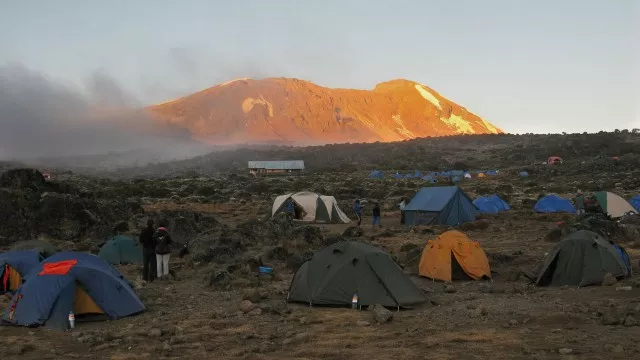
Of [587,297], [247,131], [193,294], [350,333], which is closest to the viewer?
[350,333]

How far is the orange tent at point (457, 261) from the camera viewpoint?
1459 centimetres

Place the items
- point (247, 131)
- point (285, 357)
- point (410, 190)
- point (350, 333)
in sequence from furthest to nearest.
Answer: point (247, 131) < point (410, 190) < point (350, 333) < point (285, 357)

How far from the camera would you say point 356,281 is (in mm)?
11266

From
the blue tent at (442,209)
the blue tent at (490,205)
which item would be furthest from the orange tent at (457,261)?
the blue tent at (490,205)

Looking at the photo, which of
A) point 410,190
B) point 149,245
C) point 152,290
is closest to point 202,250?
point 149,245

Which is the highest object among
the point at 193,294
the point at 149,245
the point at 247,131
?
the point at 247,131

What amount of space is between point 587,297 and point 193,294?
339 inches

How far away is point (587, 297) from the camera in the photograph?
11.4 metres

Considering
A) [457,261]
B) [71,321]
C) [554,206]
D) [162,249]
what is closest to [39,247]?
[162,249]

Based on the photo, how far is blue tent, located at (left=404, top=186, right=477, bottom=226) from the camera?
27.6 metres

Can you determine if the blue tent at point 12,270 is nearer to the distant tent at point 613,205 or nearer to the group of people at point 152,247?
the group of people at point 152,247

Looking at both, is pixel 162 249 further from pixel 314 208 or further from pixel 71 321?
pixel 314 208

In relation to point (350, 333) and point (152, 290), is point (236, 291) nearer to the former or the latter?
point (152, 290)

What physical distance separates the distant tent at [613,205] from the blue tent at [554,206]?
4.28m
